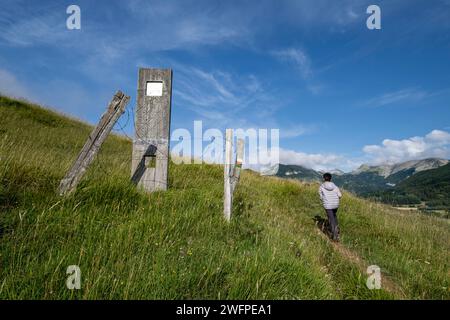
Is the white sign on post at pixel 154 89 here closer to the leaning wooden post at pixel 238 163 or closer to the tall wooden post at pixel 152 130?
the tall wooden post at pixel 152 130

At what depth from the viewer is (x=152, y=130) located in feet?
21.9

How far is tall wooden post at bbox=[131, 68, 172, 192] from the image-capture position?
6.50 m

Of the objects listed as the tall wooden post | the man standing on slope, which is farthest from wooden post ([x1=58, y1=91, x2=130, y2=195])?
the man standing on slope

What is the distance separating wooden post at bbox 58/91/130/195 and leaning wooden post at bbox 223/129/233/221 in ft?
6.84

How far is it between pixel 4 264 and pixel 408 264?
7360 millimetres

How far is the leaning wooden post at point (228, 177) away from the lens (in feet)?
17.7

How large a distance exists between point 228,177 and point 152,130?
2318 mm

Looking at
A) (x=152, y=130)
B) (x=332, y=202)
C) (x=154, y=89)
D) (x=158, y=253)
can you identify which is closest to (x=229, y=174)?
(x=152, y=130)

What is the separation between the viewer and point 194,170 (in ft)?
34.8

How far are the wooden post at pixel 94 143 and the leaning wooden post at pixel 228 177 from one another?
→ 2085mm

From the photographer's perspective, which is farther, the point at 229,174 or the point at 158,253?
the point at 229,174

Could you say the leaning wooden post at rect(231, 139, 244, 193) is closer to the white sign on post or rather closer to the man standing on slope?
the white sign on post

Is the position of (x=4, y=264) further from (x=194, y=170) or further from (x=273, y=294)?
(x=194, y=170)

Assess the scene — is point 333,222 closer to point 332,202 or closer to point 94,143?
point 332,202
